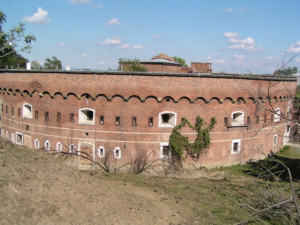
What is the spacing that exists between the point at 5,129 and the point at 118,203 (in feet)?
47.0

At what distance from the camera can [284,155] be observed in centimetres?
2000

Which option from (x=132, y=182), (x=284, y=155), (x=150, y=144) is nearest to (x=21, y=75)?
(x=150, y=144)

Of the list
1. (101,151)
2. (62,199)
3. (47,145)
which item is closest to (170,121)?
(101,151)

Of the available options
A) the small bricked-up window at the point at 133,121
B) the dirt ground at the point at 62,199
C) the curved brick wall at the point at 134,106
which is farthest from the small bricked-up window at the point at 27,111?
the dirt ground at the point at 62,199

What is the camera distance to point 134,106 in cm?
1541

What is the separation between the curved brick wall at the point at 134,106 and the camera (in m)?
15.3

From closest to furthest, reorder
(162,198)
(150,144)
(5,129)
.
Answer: (162,198) < (150,144) < (5,129)

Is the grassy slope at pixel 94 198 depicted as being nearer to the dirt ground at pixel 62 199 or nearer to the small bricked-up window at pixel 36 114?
the dirt ground at pixel 62 199

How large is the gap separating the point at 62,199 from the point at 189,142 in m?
9.11

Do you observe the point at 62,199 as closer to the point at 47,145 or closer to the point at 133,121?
the point at 133,121

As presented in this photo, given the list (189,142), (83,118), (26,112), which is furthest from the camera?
(26,112)

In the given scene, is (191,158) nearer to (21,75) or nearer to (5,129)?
(21,75)

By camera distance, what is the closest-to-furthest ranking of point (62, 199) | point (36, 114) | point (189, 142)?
point (62, 199)
point (189, 142)
point (36, 114)

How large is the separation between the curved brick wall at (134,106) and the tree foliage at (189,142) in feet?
1.02
